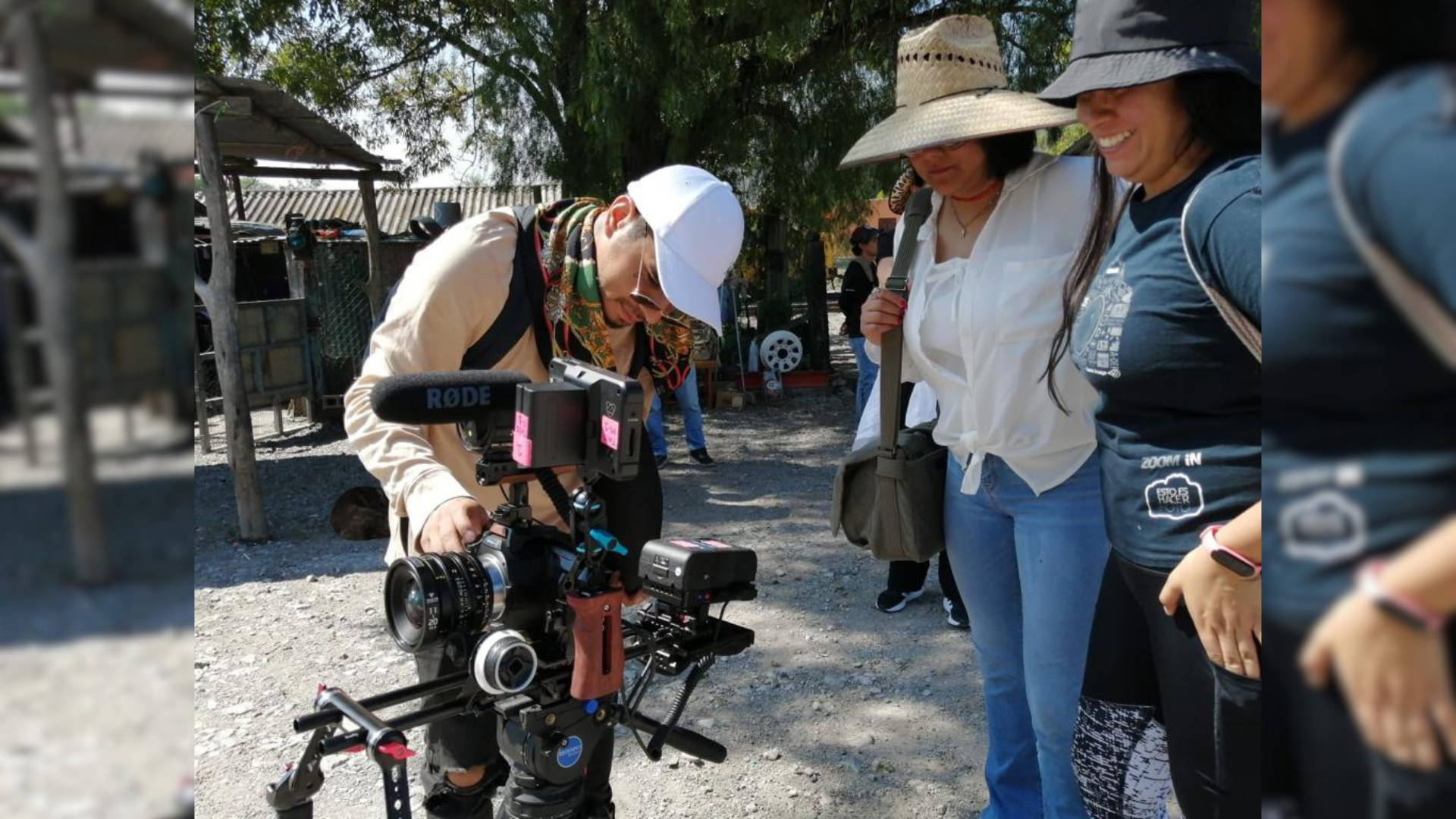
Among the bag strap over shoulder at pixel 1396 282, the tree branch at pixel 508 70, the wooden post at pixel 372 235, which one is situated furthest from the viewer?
the tree branch at pixel 508 70

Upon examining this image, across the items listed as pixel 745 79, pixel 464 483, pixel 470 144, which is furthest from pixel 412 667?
pixel 470 144

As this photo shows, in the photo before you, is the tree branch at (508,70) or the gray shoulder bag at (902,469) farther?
the tree branch at (508,70)

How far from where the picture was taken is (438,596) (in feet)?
4.75

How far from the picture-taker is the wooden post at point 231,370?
600 cm

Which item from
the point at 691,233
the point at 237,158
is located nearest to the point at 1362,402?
the point at 691,233

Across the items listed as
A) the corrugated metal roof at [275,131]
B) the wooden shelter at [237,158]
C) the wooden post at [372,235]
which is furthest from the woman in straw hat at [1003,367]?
the wooden post at [372,235]

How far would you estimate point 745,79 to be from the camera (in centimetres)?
971

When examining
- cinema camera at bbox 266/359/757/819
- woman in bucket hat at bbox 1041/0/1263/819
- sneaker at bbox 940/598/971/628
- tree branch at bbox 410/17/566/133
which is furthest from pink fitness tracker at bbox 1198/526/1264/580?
tree branch at bbox 410/17/566/133

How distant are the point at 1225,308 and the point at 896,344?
3.46 feet

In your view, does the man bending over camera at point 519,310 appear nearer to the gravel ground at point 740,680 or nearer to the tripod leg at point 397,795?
the tripod leg at point 397,795

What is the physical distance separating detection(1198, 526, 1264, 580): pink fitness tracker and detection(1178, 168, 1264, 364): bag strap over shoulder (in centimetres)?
23

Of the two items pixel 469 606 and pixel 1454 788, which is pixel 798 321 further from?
pixel 1454 788

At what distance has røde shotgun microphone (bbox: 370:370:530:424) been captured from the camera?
56.5 inches

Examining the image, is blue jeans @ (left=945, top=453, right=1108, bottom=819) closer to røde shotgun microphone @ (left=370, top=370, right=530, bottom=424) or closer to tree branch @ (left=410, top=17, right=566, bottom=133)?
røde shotgun microphone @ (left=370, top=370, right=530, bottom=424)
